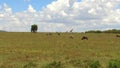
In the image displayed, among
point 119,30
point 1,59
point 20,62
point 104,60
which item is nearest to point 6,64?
point 20,62

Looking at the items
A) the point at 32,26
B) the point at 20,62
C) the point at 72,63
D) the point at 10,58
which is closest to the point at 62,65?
the point at 72,63

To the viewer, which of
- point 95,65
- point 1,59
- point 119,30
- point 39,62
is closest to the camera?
point 95,65

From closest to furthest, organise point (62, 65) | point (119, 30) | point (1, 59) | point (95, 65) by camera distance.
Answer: point (95, 65) → point (62, 65) → point (1, 59) → point (119, 30)

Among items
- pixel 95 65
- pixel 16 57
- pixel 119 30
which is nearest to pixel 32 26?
pixel 119 30

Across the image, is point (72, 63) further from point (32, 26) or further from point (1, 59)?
point (32, 26)

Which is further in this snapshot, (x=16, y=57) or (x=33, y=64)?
(x=16, y=57)

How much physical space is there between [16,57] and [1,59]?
4.74 feet

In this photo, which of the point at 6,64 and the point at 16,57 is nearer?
the point at 6,64

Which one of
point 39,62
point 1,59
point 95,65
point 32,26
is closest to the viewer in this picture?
point 95,65

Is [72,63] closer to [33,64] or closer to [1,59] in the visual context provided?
[33,64]

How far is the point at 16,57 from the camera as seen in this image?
2575cm

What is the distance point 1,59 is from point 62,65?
18.0 feet

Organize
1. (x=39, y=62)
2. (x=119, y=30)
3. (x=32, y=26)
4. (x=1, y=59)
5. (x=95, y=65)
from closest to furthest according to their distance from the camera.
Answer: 1. (x=95, y=65)
2. (x=39, y=62)
3. (x=1, y=59)
4. (x=119, y=30)
5. (x=32, y=26)

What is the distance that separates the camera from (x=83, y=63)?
21953 mm
